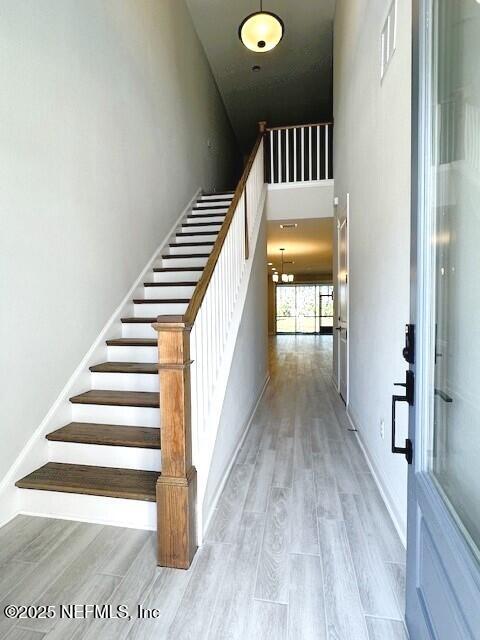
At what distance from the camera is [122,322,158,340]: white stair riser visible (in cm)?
325

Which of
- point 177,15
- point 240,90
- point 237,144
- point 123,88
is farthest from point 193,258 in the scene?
point 237,144

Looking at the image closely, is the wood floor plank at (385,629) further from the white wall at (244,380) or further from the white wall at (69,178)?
the white wall at (69,178)

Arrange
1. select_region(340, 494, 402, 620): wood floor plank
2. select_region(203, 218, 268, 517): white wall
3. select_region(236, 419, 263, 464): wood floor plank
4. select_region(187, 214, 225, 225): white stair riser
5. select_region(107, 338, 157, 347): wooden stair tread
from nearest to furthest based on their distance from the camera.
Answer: select_region(340, 494, 402, 620): wood floor plank
select_region(203, 218, 268, 517): white wall
select_region(236, 419, 263, 464): wood floor plank
select_region(107, 338, 157, 347): wooden stair tread
select_region(187, 214, 225, 225): white stair riser

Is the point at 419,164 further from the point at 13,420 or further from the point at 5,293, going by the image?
the point at 13,420

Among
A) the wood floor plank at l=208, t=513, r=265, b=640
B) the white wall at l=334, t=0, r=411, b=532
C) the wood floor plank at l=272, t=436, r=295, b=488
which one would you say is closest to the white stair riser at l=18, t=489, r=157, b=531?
the wood floor plank at l=208, t=513, r=265, b=640

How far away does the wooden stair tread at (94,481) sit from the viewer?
6.38 ft

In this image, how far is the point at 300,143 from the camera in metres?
5.69

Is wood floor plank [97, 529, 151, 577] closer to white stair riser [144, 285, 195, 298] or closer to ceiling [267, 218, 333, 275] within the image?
white stair riser [144, 285, 195, 298]

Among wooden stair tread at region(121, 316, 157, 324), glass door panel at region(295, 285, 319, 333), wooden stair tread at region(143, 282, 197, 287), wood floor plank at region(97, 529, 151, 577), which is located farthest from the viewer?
glass door panel at region(295, 285, 319, 333)

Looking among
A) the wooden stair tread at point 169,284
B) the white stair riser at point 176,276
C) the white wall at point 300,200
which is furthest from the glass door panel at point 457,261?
the white wall at point 300,200

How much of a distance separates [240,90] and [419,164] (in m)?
7.51

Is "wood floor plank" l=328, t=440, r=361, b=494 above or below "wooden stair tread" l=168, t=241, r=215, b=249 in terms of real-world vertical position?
below

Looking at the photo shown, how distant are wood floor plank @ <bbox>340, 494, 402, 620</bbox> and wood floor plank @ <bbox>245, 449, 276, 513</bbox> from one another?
0.51 meters

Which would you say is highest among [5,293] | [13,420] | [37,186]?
[37,186]
